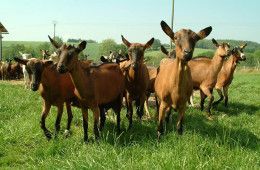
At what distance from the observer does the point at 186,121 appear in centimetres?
1120

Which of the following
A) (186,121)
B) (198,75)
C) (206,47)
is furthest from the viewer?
(206,47)

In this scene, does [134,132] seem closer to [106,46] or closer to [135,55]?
[135,55]

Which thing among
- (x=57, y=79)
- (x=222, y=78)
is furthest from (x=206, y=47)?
(x=57, y=79)

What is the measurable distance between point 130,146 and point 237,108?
8353mm

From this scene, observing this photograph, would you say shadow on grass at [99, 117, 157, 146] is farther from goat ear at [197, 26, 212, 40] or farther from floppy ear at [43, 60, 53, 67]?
Answer: goat ear at [197, 26, 212, 40]

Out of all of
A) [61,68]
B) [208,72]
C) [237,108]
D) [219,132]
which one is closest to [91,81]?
[61,68]

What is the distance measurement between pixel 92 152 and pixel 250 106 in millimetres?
10094

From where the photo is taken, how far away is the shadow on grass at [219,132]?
8094 millimetres

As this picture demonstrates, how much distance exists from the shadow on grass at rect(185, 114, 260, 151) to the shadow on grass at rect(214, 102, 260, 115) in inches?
78.4

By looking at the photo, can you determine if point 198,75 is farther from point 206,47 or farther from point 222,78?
point 206,47

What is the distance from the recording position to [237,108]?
1451 cm

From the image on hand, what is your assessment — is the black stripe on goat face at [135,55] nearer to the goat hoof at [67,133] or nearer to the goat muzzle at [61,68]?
the goat hoof at [67,133]

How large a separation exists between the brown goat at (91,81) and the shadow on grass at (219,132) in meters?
2.04

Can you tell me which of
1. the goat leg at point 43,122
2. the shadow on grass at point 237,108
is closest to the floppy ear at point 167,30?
the goat leg at point 43,122
